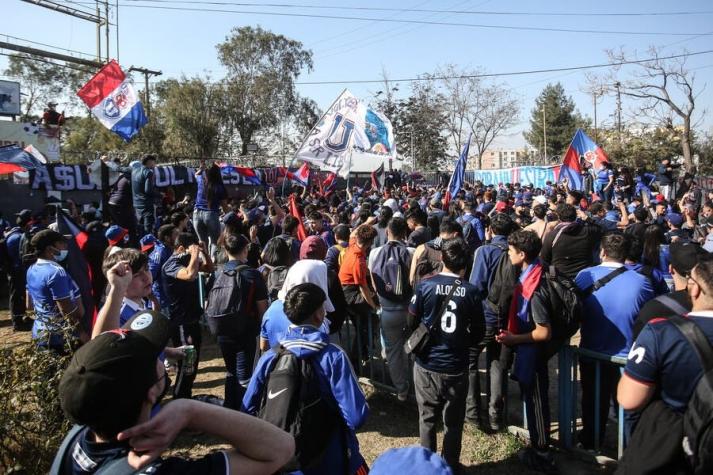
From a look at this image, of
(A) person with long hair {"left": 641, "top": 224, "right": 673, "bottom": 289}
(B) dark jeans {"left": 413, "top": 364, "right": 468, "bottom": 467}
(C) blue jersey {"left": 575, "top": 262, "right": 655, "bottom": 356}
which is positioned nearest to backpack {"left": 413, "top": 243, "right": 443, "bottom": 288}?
(B) dark jeans {"left": 413, "top": 364, "right": 468, "bottom": 467}

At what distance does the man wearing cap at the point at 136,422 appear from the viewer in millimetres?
1354

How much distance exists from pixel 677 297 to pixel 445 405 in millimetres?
1786

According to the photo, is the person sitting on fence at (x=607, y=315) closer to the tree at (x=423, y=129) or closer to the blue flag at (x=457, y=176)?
the blue flag at (x=457, y=176)

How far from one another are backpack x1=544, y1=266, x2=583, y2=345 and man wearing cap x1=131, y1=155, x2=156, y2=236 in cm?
724

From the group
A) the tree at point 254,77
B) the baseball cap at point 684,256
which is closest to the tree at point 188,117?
the tree at point 254,77

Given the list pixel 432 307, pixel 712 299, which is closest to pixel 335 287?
pixel 432 307

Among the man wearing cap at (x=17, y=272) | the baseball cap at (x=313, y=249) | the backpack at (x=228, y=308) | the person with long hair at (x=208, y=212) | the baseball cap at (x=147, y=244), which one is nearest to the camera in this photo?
the backpack at (x=228, y=308)

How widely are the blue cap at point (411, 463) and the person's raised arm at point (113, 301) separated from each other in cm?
220

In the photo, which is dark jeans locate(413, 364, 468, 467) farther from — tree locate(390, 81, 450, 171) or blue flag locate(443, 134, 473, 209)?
tree locate(390, 81, 450, 171)

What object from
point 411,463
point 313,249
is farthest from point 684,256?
point 313,249

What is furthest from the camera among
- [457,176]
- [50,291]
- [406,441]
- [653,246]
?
[457,176]

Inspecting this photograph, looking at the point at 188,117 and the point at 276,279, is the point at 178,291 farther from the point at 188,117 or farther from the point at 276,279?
the point at 188,117

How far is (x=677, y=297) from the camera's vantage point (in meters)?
3.16

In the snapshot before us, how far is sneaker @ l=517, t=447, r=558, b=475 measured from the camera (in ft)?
13.1
